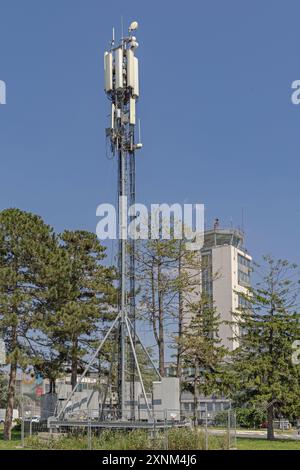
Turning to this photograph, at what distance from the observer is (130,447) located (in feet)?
77.3

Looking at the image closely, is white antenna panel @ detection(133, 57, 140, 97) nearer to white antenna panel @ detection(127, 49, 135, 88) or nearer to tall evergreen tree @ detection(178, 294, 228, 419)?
white antenna panel @ detection(127, 49, 135, 88)

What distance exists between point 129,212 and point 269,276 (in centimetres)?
1064

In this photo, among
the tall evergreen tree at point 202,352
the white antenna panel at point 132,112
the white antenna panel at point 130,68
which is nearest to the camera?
the white antenna panel at point 130,68

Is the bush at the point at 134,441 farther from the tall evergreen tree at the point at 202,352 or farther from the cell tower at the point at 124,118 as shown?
the tall evergreen tree at the point at 202,352

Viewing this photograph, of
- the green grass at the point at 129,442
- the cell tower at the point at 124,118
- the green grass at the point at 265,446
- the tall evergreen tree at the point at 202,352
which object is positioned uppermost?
the cell tower at the point at 124,118

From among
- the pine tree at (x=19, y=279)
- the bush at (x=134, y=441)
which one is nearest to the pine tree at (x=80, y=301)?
the pine tree at (x=19, y=279)

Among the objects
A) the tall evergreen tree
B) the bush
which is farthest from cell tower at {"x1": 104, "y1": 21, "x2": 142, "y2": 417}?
the tall evergreen tree

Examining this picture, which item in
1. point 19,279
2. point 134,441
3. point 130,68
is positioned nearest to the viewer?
point 134,441

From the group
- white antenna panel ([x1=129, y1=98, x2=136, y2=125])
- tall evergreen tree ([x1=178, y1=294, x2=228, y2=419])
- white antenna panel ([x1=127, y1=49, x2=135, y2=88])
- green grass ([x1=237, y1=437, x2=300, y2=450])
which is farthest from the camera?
tall evergreen tree ([x1=178, y1=294, x2=228, y2=419])

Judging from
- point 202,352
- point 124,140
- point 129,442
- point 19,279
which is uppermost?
point 124,140

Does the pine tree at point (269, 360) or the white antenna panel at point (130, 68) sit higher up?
the white antenna panel at point (130, 68)

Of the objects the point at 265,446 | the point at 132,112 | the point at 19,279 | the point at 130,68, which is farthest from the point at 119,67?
the point at 265,446

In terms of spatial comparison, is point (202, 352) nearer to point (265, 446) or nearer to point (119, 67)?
point (265, 446)
